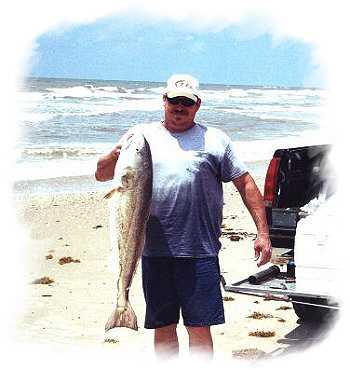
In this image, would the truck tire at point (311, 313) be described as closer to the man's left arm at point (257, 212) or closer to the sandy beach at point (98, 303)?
the sandy beach at point (98, 303)

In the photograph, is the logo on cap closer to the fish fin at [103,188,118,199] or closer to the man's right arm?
the man's right arm

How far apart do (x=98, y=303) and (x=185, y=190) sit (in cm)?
365

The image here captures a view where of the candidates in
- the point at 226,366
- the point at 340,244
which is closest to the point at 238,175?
the point at 340,244

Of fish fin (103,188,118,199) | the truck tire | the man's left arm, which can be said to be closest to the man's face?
the man's left arm

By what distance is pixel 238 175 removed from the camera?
458 cm

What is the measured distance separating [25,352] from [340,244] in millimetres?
2658

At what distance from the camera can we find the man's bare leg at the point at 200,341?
15.0 feet

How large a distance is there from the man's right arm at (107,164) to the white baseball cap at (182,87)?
0.46m

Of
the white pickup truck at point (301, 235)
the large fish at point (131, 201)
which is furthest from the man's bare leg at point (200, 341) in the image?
the white pickup truck at point (301, 235)

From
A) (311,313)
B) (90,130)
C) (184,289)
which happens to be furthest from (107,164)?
(90,130)

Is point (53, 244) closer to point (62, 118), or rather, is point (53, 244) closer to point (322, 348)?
point (322, 348)

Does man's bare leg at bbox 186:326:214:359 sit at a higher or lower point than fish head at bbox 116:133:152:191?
lower

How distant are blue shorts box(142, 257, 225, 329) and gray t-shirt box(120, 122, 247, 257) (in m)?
0.07

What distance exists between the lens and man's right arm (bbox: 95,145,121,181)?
14.5 feet
